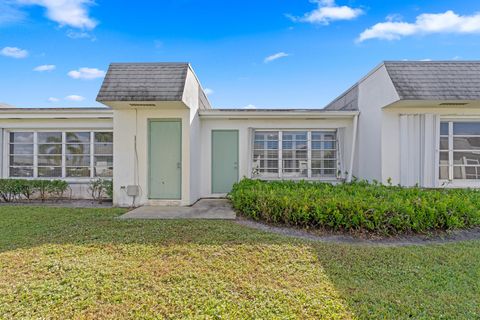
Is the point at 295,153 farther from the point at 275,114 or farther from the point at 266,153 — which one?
the point at 275,114

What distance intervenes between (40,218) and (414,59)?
433 inches

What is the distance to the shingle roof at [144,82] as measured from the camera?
6879 millimetres

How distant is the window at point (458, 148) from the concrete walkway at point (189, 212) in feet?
22.0

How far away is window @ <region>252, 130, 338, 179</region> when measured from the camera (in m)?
9.27

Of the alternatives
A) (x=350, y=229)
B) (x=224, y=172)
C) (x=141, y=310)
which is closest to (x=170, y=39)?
(x=224, y=172)

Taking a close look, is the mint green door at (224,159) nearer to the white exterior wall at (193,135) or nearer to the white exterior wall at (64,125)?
the white exterior wall at (193,135)

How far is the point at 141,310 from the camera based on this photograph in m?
2.67

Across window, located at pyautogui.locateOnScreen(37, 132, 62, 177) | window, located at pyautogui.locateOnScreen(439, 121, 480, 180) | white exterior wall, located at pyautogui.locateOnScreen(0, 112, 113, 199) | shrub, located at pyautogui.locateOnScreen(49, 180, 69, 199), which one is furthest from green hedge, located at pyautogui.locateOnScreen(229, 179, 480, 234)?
window, located at pyautogui.locateOnScreen(37, 132, 62, 177)

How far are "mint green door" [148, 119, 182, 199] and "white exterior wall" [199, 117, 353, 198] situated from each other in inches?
54.5

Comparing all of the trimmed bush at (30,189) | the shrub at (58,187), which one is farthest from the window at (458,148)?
the trimmed bush at (30,189)

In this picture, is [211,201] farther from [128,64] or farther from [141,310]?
[141,310]

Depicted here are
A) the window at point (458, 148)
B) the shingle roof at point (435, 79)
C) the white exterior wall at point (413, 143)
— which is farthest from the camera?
the window at point (458, 148)

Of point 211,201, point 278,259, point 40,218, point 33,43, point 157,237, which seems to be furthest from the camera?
point 33,43

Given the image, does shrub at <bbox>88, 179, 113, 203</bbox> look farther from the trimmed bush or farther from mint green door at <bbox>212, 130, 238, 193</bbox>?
mint green door at <bbox>212, 130, 238, 193</bbox>
